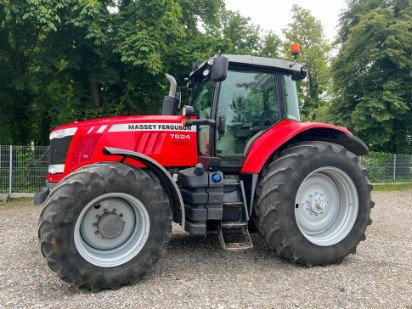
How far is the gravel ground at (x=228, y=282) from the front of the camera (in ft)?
10.6

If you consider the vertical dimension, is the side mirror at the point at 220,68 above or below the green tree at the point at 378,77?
below

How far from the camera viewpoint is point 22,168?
10242 mm

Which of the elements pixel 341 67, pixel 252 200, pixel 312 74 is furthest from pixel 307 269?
pixel 312 74

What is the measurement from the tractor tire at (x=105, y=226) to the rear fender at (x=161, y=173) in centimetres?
13

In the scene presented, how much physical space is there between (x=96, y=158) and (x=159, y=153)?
706 millimetres

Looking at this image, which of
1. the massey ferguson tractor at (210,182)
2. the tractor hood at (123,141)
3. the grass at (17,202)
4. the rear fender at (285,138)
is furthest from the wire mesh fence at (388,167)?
the grass at (17,202)

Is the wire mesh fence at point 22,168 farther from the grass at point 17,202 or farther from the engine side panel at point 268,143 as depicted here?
the engine side panel at point 268,143

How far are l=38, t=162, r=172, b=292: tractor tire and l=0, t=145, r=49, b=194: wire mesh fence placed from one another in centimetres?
750

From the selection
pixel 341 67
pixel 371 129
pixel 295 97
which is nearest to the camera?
pixel 295 97

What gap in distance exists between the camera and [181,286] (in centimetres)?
354

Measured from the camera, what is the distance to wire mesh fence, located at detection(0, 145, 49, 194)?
10.1 m

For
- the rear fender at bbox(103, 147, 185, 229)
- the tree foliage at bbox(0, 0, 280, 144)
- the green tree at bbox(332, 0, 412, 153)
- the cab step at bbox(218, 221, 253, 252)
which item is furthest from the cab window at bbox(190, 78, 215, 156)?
the green tree at bbox(332, 0, 412, 153)

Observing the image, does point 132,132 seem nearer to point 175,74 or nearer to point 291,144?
point 291,144

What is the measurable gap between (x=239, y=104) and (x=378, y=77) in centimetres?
1505
